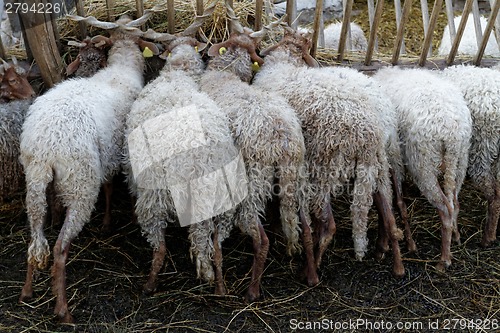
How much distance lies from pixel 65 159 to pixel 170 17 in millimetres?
1838

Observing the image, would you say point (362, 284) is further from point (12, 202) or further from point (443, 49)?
point (443, 49)

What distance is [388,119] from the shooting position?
4496mm

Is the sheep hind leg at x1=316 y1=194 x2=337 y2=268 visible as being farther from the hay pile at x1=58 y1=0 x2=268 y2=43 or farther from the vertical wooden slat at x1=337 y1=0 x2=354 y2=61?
the hay pile at x1=58 y1=0 x2=268 y2=43

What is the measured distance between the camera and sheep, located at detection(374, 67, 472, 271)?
4.36m

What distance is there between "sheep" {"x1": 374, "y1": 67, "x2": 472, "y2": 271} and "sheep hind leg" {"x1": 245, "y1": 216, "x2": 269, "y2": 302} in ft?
4.25

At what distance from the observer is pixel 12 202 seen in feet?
16.8

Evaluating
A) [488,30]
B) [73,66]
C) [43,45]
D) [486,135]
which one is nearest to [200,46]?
[73,66]

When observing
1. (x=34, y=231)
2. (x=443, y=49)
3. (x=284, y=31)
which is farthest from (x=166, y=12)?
(x=443, y=49)

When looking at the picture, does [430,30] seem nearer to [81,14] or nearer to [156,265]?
[81,14]

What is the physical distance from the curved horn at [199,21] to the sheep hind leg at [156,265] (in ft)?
6.51

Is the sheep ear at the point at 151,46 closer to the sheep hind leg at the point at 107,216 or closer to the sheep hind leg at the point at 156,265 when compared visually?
the sheep hind leg at the point at 107,216

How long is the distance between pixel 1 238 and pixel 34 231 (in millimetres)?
1062

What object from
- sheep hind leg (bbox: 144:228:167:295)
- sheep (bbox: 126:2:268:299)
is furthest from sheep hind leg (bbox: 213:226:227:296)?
sheep hind leg (bbox: 144:228:167:295)

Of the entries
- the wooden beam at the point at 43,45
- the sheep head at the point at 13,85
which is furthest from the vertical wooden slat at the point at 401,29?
the sheep head at the point at 13,85
